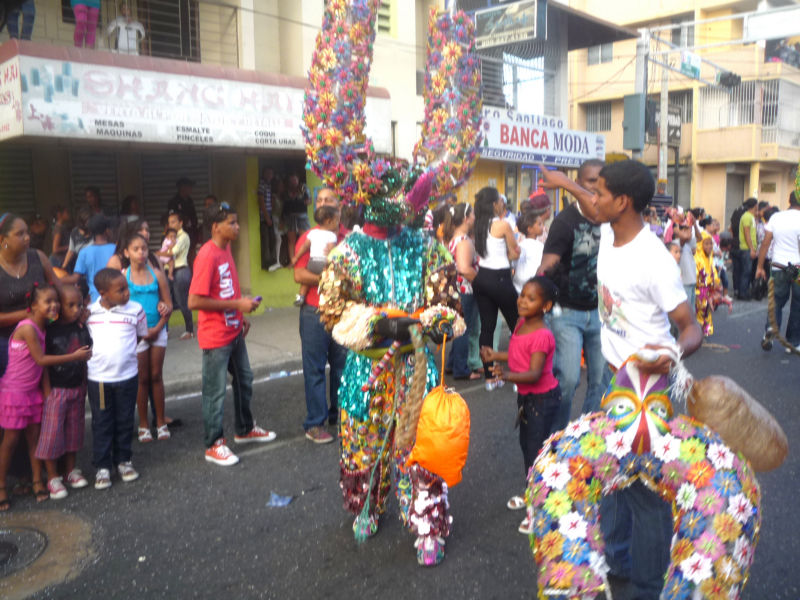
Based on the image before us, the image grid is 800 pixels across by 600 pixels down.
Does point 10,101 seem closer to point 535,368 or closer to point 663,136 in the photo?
point 535,368

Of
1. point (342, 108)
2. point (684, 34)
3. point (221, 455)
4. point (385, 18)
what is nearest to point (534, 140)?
point (385, 18)

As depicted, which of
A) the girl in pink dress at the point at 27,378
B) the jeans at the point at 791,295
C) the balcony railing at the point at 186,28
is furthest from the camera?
the balcony railing at the point at 186,28

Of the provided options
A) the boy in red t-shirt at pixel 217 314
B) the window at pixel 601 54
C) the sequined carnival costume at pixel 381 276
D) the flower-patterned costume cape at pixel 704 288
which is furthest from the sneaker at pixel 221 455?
the window at pixel 601 54

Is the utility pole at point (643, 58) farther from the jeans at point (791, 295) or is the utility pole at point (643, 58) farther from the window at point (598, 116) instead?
the jeans at point (791, 295)

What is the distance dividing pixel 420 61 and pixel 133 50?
20.1 feet

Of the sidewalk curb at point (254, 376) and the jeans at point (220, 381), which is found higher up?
the jeans at point (220, 381)

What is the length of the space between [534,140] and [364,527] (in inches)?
561

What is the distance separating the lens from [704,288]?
941 cm

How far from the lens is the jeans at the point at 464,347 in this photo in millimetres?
7520

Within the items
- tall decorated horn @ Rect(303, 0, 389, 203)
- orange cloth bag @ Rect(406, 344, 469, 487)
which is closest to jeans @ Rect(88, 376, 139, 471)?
tall decorated horn @ Rect(303, 0, 389, 203)

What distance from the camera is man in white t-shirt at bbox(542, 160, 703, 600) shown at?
8.96 ft

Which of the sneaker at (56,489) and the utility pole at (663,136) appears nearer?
the sneaker at (56,489)

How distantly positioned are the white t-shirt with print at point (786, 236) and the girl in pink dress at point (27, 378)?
7324mm

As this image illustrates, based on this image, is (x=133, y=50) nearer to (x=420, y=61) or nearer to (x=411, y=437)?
(x=420, y=61)
